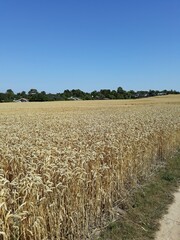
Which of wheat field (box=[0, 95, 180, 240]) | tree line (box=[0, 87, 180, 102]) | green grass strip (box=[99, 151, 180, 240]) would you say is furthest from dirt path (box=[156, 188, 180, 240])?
tree line (box=[0, 87, 180, 102])

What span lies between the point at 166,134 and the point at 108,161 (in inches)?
238

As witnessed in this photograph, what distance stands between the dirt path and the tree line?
97.4 m

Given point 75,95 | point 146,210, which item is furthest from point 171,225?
point 75,95

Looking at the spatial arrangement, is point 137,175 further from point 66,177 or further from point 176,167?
point 66,177

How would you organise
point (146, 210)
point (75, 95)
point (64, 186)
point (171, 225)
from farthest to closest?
point (75, 95) → point (146, 210) → point (171, 225) → point (64, 186)

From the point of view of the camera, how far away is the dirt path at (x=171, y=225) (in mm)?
5316

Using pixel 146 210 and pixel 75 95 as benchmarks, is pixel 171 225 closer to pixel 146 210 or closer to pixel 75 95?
pixel 146 210

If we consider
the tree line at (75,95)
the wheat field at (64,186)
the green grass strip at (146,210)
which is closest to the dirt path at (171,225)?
the green grass strip at (146,210)

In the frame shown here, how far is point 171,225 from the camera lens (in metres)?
5.78

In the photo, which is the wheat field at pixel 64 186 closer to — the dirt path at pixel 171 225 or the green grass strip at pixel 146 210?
the green grass strip at pixel 146 210

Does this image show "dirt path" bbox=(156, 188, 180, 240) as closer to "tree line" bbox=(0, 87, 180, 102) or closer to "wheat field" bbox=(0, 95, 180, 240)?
"wheat field" bbox=(0, 95, 180, 240)

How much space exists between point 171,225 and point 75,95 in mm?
121987

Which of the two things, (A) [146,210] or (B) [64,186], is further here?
(A) [146,210]

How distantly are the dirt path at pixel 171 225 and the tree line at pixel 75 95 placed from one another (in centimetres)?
9741
